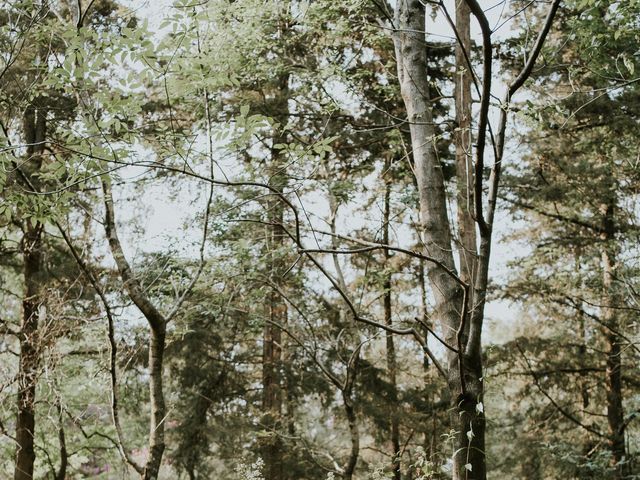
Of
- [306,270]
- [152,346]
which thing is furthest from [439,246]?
[306,270]

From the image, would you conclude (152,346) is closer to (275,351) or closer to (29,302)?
(29,302)

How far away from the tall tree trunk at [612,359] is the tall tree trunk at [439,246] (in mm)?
5288

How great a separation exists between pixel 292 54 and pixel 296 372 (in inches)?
212

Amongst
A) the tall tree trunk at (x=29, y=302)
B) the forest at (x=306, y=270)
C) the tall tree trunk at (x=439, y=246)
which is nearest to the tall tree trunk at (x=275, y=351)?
the forest at (x=306, y=270)

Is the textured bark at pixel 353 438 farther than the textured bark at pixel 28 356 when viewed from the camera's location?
No

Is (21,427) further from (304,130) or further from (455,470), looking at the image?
(455,470)

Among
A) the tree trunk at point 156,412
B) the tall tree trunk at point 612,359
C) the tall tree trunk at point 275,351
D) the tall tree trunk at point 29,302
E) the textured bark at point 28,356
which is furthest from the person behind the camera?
the tall tree trunk at point 275,351

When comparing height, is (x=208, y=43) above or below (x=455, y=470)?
above

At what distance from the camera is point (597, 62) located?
4621 millimetres

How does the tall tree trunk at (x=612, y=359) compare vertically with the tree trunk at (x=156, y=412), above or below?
above

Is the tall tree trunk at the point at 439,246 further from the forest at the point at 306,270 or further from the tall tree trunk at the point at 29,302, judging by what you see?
the tall tree trunk at the point at 29,302

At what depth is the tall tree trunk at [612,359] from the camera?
820 centimetres

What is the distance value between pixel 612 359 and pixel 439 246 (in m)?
7.01

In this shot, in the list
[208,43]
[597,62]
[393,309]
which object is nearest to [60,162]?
[208,43]
